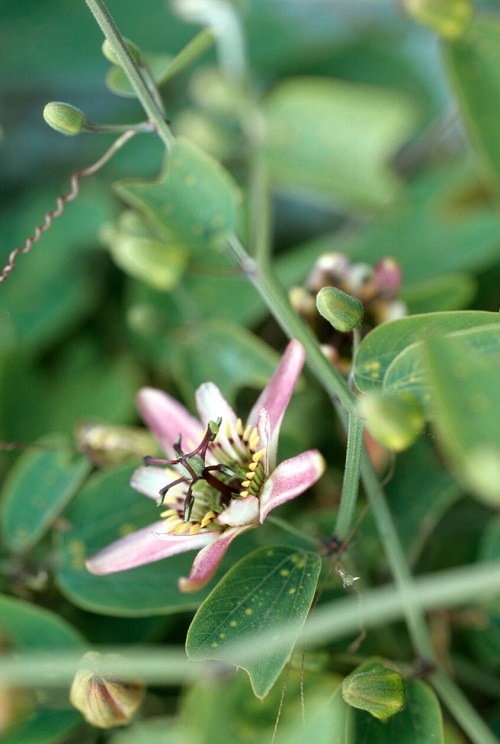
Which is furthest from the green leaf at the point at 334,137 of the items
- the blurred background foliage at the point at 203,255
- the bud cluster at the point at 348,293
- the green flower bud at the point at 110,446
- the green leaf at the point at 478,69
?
the green flower bud at the point at 110,446

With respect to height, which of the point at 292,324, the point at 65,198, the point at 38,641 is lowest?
the point at 38,641

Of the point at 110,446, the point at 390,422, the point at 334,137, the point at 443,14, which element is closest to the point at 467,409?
the point at 390,422

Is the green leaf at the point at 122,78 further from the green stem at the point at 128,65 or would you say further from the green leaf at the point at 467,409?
the green leaf at the point at 467,409

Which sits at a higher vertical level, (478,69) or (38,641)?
(478,69)

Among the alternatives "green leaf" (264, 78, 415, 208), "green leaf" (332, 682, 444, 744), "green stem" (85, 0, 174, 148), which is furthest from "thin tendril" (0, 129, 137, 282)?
"green leaf" (264, 78, 415, 208)

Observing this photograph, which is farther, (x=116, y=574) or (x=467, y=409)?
(x=116, y=574)

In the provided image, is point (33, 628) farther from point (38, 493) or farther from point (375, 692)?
point (375, 692)

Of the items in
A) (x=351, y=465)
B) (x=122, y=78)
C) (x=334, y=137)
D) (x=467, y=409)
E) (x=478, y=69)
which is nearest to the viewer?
(x=467, y=409)

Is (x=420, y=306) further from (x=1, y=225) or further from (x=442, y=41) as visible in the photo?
(x=1, y=225)

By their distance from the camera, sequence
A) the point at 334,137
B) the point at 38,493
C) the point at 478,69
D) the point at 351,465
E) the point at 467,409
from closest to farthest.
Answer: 1. the point at 467,409
2. the point at 351,465
3. the point at 38,493
4. the point at 478,69
5. the point at 334,137
